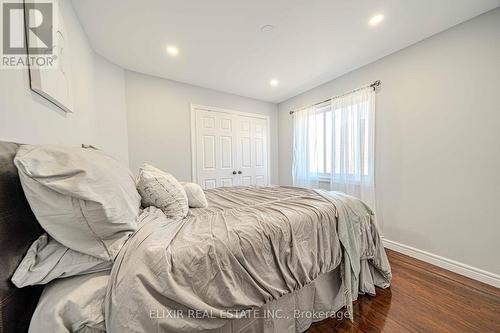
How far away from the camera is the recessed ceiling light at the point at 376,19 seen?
1.70 metres

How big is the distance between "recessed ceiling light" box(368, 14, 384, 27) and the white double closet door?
238cm

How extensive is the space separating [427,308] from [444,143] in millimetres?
1621

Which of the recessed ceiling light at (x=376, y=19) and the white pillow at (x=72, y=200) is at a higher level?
the recessed ceiling light at (x=376, y=19)

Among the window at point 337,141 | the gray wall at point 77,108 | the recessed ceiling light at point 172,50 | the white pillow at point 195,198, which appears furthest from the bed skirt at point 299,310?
the recessed ceiling light at point 172,50

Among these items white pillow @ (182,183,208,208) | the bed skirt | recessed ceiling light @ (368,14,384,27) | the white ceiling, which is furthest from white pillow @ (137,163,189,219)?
recessed ceiling light @ (368,14,384,27)

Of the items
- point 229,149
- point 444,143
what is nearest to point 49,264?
point 229,149

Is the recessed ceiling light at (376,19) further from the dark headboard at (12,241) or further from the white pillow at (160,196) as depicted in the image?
the dark headboard at (12,241)

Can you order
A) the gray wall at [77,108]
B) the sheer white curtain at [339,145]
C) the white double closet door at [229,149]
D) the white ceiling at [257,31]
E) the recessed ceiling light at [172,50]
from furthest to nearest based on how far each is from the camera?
1. the white double closet door at [229,149]
2. the sheer white curtain at [339,145]
3. the recessed ceiling light at [172,50]
4. the white ceiling at [257,31]
5. the gray wall at [77,108]

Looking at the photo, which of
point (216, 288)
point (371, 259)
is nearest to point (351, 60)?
point (371, 259)

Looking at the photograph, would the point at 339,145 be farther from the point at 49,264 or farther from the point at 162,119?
the point at 49,264

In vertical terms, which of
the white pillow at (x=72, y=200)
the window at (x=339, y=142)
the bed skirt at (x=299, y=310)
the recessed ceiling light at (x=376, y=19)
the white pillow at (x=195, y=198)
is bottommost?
the bed skirt at (x=299, y=310)

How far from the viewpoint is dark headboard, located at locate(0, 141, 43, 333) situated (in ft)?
1.75

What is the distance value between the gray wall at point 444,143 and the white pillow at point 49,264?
9.57 ft

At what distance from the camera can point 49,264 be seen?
2.00 ft
